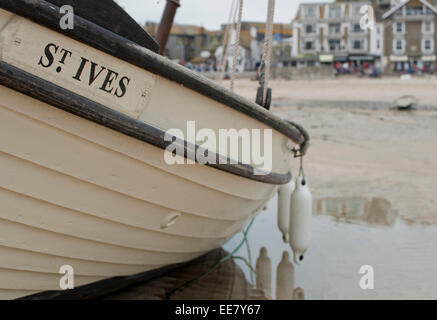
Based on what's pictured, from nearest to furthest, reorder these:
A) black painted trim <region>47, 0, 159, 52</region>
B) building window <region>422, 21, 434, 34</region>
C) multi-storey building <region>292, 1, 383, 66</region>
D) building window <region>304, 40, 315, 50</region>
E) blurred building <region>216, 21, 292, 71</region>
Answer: black painted trim <region>47, 0, 159, 52</region> < building window <region>422, 21, 434, 34</region> < multi-storey building <region>292, 1, 383, 66</region> < building window <region>304, 40, 315, 50</region> < blurred building <region>216, 21, 292, 71</region>

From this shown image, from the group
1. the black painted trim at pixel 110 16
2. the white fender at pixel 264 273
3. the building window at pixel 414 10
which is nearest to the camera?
the black painted trim at pixel 110 16

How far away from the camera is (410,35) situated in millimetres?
47031

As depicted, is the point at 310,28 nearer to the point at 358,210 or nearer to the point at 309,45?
the point at 309,45

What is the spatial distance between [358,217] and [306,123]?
28.6ft

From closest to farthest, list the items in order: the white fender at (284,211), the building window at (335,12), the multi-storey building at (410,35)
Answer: the white fender at (284,211) < the multi-storey building at (410,35) < the building window at (335,12)

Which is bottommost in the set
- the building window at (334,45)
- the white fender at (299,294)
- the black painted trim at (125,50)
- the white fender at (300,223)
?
the white fender at (299,294)

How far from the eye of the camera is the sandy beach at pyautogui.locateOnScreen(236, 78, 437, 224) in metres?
6.43

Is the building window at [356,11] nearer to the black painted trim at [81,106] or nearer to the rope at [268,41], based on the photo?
the rope at [268,41]

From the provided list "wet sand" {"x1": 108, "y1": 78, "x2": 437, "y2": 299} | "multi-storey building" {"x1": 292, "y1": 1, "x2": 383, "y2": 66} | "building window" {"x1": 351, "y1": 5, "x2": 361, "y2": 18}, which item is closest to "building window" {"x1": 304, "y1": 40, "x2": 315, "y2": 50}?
"multi-storey building" {"x1": 292, "y1": 1, "x2": 383, "y2": 66}

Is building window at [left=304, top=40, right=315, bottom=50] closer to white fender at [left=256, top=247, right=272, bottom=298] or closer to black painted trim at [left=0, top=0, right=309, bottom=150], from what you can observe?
white fender at [left=256, top=247, right=272, bottom=298]

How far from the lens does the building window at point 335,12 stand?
163 ft

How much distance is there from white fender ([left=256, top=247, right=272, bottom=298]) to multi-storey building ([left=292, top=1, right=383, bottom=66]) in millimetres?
46707

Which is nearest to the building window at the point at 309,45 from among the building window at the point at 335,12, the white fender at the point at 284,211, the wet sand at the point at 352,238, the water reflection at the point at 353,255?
the building window at the point at 335,12
